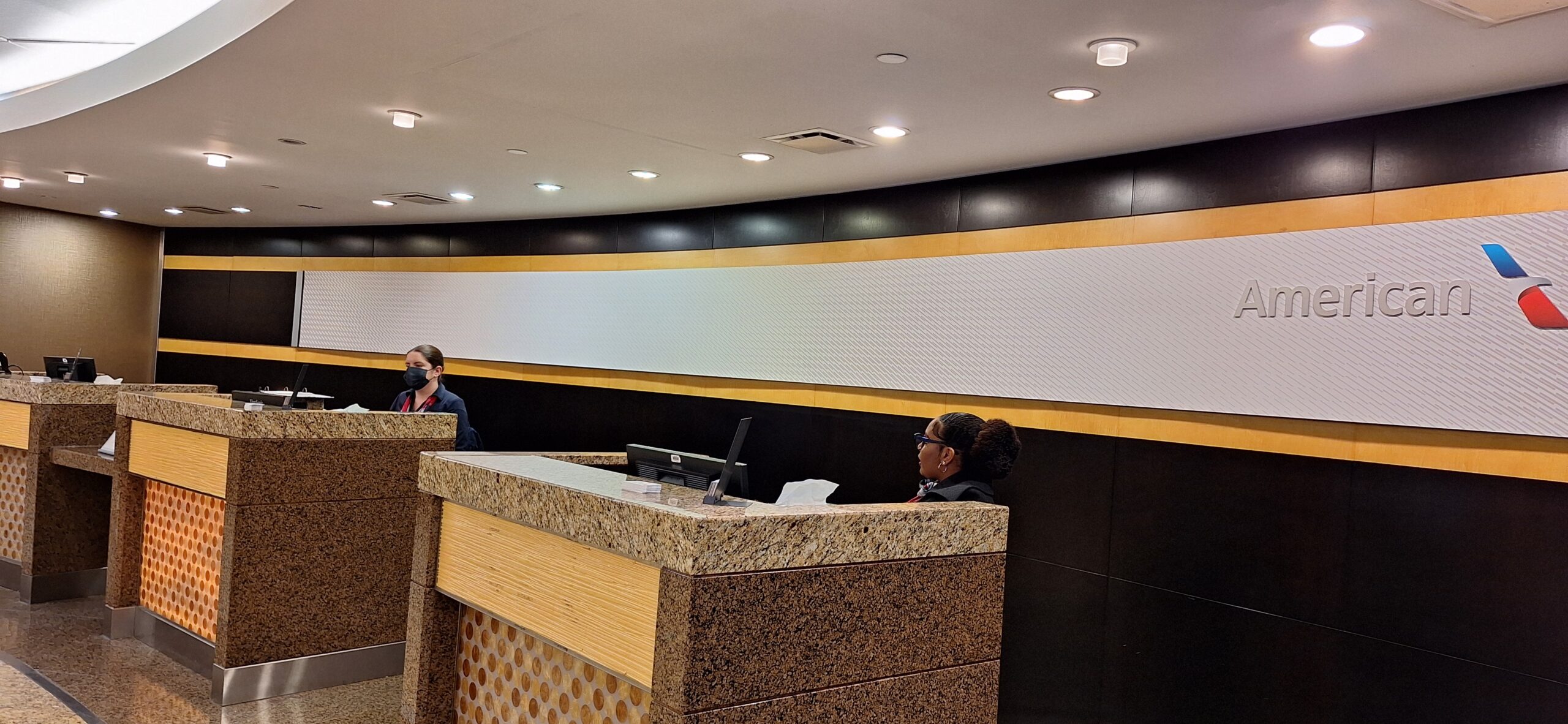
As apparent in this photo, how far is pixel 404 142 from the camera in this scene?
5.84 m

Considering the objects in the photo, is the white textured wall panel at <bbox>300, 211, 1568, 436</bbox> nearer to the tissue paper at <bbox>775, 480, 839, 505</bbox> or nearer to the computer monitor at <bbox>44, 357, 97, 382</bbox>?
the tissue paper at <bbox>775, 480, 839, 505</bbox>

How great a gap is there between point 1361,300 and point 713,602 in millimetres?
3229

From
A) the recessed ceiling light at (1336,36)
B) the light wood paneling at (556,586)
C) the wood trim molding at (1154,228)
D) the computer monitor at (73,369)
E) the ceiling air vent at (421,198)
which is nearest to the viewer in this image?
the light wood paneling at (556,586)

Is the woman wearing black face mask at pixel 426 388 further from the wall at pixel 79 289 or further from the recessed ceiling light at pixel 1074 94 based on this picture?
the wall at pixel 79 289

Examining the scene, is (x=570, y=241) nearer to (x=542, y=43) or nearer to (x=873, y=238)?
(x=873, y=238)

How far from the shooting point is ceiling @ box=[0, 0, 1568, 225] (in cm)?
335

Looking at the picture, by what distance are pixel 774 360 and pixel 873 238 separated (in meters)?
1.05

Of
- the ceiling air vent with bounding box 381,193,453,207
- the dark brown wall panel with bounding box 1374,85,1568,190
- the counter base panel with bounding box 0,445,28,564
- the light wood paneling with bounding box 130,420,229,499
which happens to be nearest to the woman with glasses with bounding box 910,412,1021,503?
the dark brown wall panel with bounding box 1374,85,1568,190

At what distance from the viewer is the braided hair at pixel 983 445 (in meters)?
3.57

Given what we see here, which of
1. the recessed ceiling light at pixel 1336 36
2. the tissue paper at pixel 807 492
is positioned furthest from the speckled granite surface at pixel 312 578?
the recessed ceiling light at pixel 1336 36

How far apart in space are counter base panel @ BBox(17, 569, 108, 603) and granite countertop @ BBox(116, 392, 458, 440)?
5.32 ft

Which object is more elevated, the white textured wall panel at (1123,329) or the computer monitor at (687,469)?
the white textured wall panel at (1123,329)

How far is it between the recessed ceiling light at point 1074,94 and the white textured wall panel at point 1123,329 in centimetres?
103

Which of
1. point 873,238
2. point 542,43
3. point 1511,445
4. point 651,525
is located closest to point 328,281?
point 873,238
